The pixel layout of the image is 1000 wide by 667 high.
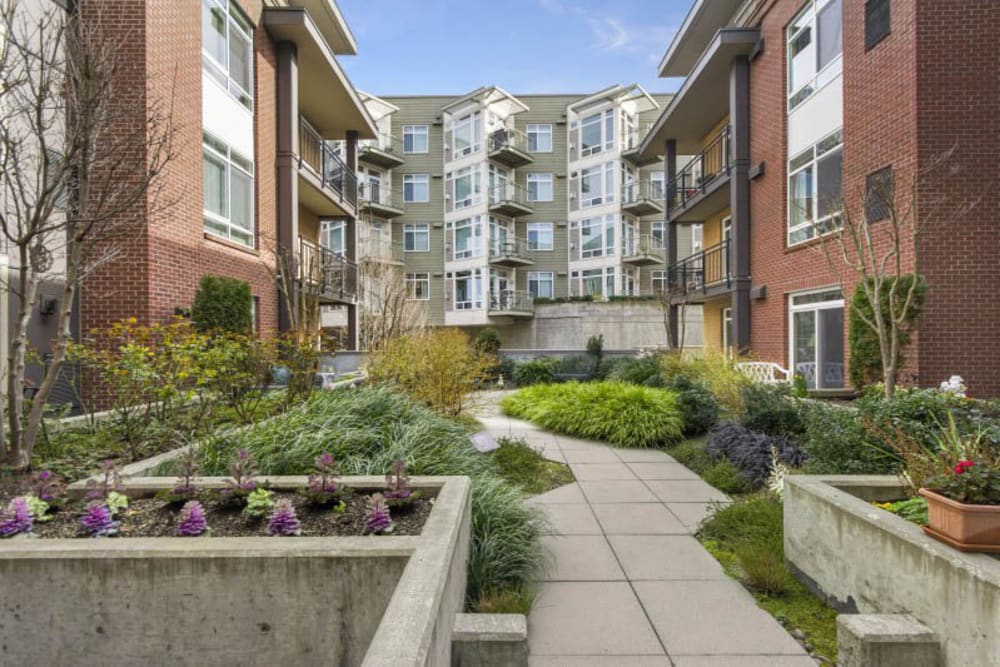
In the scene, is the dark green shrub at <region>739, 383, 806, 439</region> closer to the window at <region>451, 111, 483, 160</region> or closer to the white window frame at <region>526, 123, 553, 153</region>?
the window at <region>451, 111, 483, 160</region>

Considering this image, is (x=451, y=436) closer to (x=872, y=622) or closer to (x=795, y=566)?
(x=795, y=566)

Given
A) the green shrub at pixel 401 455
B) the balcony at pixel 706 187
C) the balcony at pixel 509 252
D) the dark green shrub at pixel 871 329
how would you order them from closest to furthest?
the green shrub at pixel 401 455 → the dark green shrub at pixel 871 329 → the balcony at pixel 706 187 → the balcony at pixel 509 252

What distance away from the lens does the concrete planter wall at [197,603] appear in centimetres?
239

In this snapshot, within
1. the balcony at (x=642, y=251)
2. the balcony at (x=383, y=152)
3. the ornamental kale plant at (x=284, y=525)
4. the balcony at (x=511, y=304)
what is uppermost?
the balcony at (x=383, y=152)

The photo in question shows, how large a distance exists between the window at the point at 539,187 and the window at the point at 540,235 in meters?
1.44

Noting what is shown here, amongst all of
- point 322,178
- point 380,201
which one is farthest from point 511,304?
point 322,178

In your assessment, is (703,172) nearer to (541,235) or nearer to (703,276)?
(703,276)

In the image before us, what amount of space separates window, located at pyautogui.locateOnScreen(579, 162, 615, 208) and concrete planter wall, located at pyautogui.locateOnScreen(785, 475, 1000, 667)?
26.8 m

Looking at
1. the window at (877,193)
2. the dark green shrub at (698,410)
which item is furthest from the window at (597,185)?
the dark green shrub at (698,410)

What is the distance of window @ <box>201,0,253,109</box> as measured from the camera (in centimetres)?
1001

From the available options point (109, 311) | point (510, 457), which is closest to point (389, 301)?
point (109, 311)

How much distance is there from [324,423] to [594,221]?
26.6 metres

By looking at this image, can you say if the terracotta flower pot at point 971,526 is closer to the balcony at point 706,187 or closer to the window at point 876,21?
the window at point 876,21

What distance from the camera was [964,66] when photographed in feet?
27.6
